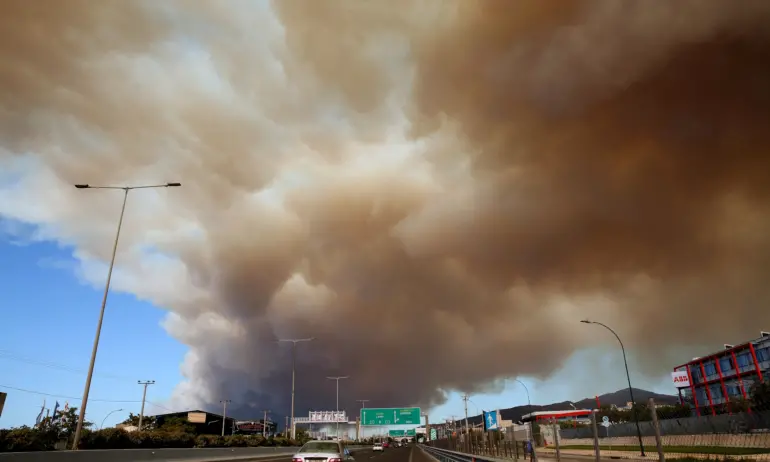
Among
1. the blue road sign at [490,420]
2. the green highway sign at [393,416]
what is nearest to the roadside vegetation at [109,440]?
the blue road sign at [490,420]

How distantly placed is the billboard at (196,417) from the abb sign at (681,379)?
129105 mm

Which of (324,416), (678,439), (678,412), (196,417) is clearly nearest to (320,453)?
(678,439)

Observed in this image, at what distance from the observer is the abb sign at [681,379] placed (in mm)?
124250

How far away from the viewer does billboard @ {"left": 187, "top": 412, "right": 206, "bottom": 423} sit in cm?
13238

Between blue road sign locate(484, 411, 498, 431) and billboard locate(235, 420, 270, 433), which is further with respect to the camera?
billboard locate(235, 420, 270, 433)

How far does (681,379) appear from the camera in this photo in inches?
4894

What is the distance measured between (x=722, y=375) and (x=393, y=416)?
7934 cm

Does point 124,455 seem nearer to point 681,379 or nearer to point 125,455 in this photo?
point 125,455

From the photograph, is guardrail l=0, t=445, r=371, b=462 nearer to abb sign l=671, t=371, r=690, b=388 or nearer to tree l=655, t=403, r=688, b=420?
tree l=655, t=403, r=688, b=420

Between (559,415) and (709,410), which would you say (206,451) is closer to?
(709,410)

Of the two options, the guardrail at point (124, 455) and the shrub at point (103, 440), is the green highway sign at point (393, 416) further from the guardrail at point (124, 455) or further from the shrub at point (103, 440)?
the guardrail at point (124, 455)

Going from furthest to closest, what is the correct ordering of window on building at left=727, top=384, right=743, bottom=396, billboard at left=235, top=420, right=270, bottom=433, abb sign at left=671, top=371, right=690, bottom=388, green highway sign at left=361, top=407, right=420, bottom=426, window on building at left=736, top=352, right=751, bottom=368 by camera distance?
billboard at left=235, top=420, right=270, bottom=433 < abb sign at left=671, top=371, right=690, bottom=388 < window on building at left=736, top=352, right=751, bottom=368 < window on building at left=727, top=384, right=743, bottom=396 < green highway sign at left=361, top=407, right=420, bottom=426

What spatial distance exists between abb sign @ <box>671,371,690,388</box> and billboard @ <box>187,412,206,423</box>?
12911 cm

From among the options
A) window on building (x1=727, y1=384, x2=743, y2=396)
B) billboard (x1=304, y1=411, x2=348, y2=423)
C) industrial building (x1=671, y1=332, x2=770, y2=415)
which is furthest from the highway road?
window on building (x1=727, y1=384, x2=743, y2=396)
